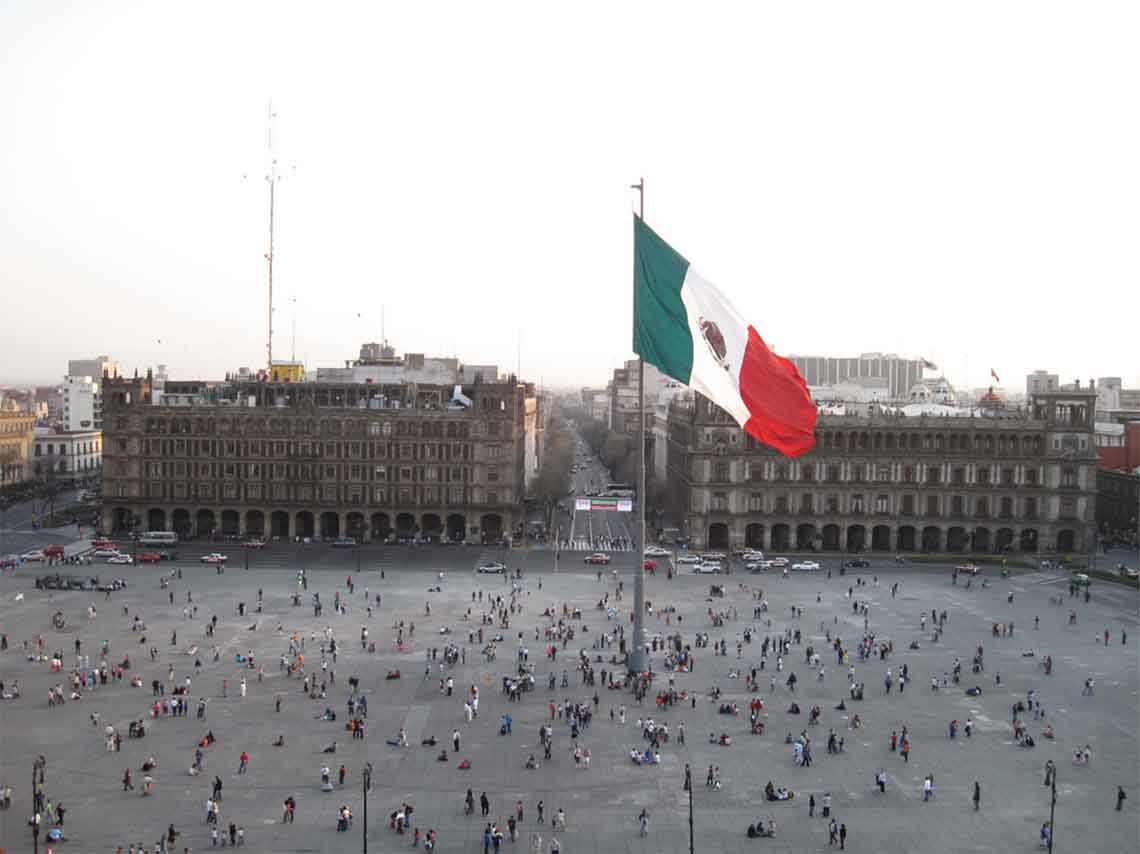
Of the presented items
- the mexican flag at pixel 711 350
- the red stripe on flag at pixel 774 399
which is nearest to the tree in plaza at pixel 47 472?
the mexican flag at pixel 711 350

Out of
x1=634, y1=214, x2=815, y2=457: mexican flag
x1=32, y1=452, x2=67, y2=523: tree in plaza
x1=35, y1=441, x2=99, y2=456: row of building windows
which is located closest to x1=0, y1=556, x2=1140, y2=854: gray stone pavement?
x1=634, y1=214, x2=815, y2=457: mexican flag

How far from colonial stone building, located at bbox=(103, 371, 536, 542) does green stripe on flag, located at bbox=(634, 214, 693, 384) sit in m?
62.5

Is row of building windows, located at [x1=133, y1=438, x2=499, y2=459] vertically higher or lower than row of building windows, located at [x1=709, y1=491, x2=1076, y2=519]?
higher

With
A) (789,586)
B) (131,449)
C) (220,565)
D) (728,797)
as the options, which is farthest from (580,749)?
(131,449)

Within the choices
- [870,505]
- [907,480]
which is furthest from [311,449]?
[907,480]

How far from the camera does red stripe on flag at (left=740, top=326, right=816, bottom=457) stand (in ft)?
123

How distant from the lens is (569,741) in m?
46.2

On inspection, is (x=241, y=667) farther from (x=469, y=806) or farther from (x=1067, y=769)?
(x=1067, y=769)

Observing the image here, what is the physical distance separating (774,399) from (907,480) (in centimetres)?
6898

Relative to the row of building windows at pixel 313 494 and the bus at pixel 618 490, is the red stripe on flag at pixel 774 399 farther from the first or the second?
the bus at pixel 618 490

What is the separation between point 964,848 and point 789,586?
164 feet

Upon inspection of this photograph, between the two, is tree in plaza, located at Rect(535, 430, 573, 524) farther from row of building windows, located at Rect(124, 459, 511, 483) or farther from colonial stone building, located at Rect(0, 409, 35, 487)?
colonial stone building, located at Rect(0, 409, 35, 487)

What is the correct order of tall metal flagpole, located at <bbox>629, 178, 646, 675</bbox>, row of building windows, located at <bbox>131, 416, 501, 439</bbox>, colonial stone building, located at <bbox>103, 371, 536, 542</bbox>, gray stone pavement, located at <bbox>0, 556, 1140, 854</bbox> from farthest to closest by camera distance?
row of building windows, located at <bbox>131, 416, 501, 439</bbox> < colonial stone building, located at <bbox>103, 371, 536, 542</bbox> < tall metal flagpole, located at <bbox>629, 178, 646, 675</bbox> < gray stone pavement, located at <bbox>0, 556, 1140, 854</bbox>

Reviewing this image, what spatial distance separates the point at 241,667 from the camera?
57.6m
